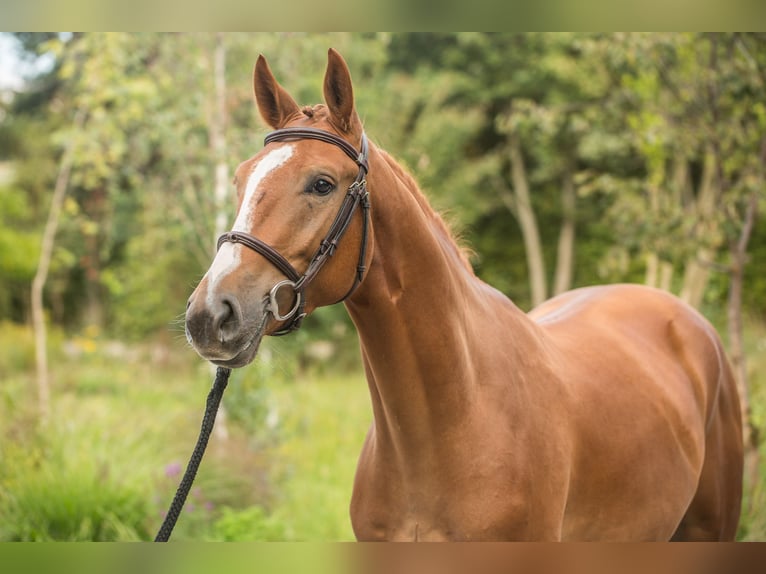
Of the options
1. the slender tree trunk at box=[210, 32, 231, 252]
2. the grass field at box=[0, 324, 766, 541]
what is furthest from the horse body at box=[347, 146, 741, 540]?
the slender tree trunk at box=[210, 32, 231, 252]

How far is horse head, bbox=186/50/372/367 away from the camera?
192 cm

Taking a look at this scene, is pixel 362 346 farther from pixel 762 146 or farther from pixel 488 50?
pixel 488 50

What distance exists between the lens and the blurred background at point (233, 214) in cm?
532

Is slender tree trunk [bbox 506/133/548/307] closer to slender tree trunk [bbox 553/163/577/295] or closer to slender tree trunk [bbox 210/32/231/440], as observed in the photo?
slender tree trunk [bbox 553/163/577/295]

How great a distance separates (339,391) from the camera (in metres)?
8.89

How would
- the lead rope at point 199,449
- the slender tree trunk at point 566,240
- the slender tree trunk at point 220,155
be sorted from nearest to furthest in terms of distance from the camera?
the lead rope at point 199,449, the slender tree trunk at point 220,155, the slender tree trunk at point 566,240

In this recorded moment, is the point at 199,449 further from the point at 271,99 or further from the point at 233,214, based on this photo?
the point at 233,214

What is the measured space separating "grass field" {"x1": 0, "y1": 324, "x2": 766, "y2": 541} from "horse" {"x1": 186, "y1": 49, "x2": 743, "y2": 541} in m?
1.01

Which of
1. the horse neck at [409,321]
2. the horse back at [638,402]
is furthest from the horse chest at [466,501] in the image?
the horse back at [638,402]

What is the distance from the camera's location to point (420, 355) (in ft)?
7.77

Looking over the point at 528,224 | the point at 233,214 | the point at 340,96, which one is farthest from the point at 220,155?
the point at 528,224

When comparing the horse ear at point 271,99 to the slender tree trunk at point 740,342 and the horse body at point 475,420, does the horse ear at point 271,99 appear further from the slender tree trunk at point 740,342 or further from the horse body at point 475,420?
the slender tree trunk at point 740,342

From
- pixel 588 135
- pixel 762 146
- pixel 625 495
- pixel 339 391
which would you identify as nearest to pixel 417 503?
pixel 625 495
